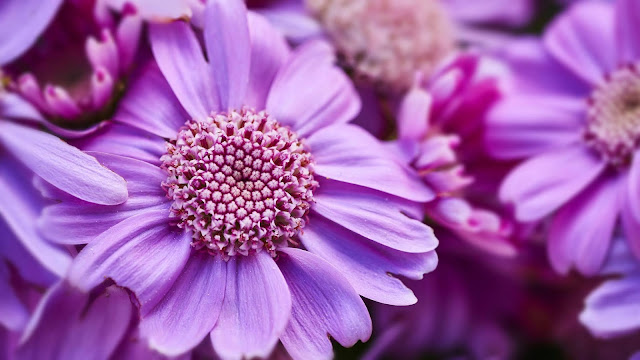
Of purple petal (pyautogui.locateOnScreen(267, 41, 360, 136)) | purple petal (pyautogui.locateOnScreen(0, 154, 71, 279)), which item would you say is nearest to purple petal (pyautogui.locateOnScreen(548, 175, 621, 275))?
purple petal (pyautogui.locateOnScreen(267, 41, 360, 136))

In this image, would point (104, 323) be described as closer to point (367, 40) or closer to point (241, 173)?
point (241, 173)

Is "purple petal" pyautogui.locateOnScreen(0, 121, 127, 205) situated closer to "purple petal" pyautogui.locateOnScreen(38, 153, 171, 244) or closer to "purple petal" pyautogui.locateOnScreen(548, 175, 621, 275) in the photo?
"purple petal" pyautogui.locateOnScreen(38, 153, 171, 244)

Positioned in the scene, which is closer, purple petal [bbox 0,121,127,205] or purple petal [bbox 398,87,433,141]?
purple petal [bbox 0,121,127,205]

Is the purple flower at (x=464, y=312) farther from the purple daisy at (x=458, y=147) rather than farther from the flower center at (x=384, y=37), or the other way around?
the flower center at (x=384, y=37)

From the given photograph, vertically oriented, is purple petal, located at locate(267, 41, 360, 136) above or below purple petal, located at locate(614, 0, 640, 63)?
below

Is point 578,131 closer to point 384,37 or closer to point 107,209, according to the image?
point 384,37

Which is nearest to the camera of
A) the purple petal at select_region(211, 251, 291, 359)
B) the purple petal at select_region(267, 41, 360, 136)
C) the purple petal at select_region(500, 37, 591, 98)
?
the purple petal at select_region(211, 251, 291, 359)

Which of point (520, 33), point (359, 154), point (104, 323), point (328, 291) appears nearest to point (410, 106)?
point (359, 154)
